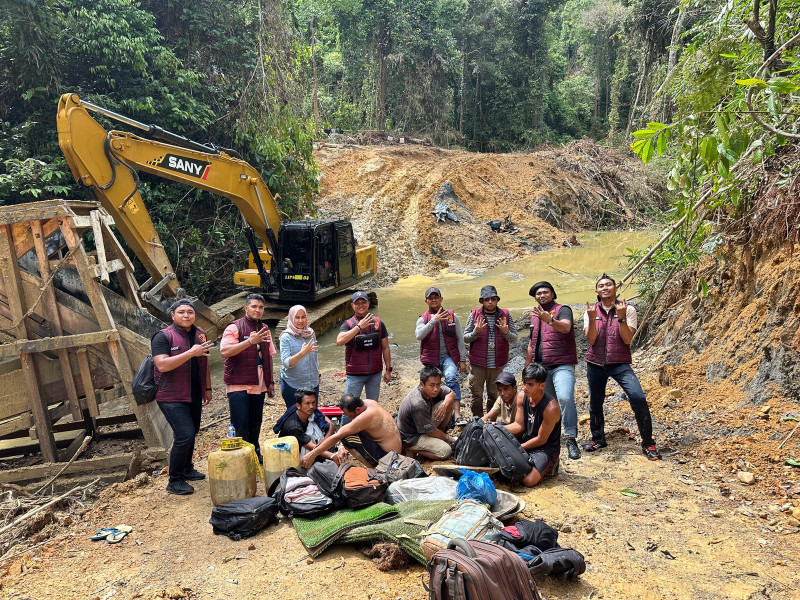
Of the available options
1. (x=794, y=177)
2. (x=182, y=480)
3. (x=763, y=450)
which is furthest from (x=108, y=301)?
(x=794, y=177)

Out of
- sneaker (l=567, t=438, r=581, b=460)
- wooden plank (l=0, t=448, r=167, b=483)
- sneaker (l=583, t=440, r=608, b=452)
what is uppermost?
wooden plank (l=0, t=448, r=167, b=483)

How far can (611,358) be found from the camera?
5.70 meters

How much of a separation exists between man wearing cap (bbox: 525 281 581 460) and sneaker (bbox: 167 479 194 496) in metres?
Answer: 3.26

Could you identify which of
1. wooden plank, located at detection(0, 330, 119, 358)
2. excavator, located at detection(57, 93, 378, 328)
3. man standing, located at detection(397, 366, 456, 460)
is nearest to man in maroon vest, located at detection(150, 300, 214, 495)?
wooden plank, located at detection(0, 330, 119, 358)

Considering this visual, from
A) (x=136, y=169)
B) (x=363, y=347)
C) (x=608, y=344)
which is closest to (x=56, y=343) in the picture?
(x=363, y=347)

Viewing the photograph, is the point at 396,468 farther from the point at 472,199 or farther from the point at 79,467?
the point at 472,199

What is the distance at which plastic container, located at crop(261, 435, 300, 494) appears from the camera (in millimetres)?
5062

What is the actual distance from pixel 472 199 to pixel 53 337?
763 inches

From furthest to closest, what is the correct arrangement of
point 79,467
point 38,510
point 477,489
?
point 79,467 < point 38,510 < point 477,489

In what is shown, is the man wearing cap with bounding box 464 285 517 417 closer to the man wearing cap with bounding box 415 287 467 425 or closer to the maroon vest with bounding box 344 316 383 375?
the man wearing cap with bounding box 415 287 467 425

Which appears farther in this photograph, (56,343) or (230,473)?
(56,343)

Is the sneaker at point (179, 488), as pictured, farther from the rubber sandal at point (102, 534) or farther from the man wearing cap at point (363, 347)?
the man wearing cap at point (363, 347)

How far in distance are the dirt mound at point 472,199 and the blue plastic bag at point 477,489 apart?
1339cm

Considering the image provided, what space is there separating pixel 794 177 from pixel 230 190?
8.66 metres
